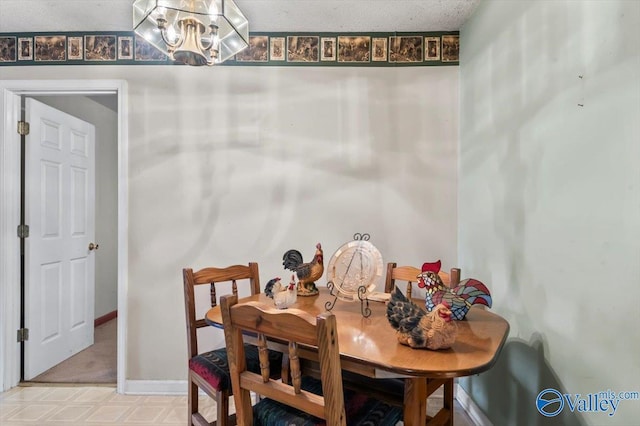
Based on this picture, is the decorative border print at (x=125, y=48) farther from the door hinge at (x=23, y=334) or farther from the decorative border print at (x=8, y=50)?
the door hinge at (x=23, y=334)

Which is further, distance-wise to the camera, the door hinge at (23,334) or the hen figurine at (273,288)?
the door hinge at (23,334)

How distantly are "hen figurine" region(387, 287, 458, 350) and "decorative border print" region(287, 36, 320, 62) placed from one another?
1909mm

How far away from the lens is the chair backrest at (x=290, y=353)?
85cm

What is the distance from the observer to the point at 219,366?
1.53 meters

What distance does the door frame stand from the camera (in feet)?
7.51

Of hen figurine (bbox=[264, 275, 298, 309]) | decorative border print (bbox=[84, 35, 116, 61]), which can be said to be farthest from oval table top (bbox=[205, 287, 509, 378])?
decorative border print (bbox=[84, 35, 116, 61])

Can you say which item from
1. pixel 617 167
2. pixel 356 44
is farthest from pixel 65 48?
pixel 617 167

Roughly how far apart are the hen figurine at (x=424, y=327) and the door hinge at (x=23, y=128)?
9.49 feet

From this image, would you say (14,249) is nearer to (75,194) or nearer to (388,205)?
(75,194)

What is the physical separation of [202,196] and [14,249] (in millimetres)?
1414

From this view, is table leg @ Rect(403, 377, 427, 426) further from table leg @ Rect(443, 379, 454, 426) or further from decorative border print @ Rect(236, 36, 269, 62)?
decorative border print @ Rect(236, 36, 269, 62)

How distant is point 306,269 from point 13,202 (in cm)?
229

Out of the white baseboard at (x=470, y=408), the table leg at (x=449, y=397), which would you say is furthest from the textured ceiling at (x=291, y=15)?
the white baseboard at (x=470, y=408)

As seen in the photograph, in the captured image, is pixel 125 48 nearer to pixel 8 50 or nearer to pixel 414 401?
pixel 8 50
